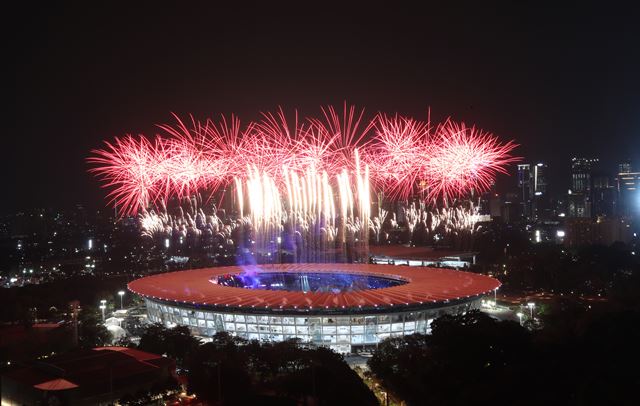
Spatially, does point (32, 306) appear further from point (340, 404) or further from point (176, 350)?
point (340, 404)

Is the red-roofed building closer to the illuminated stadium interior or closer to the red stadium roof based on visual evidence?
the red stadium roof

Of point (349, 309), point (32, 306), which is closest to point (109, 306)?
point (32, 306)

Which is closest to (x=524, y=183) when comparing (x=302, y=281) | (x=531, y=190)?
(x=531, y=190)

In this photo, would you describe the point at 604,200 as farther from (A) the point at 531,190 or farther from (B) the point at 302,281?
(B) the point at 302,281

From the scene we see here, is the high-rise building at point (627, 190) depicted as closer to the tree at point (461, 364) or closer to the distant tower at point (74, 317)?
the distant tower at point (74, 317)

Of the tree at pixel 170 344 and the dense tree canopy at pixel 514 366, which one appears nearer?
the dense tree canopy at pixel 514 366

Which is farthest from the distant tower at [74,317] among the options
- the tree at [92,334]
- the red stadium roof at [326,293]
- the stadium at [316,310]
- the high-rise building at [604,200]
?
the high-rise building at [604,200]

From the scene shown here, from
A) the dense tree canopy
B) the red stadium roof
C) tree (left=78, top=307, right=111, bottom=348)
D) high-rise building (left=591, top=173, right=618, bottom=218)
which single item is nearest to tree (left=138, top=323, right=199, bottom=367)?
the red stadium roof
